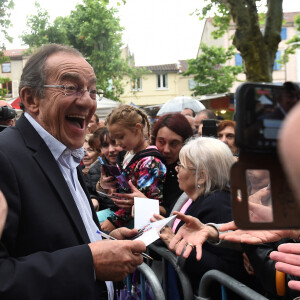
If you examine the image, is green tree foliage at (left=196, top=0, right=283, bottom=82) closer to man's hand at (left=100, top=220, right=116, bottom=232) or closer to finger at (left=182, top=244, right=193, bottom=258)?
man's hand at (left=100, top=220, right=116, bottom=232)

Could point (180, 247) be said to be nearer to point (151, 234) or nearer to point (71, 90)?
point (151, 234)

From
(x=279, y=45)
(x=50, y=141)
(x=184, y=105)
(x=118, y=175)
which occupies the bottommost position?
(x=118, y=175)

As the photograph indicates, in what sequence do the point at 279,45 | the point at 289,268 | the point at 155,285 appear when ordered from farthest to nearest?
the point at 279,45 → the point at 155,285 → the point at 289,268

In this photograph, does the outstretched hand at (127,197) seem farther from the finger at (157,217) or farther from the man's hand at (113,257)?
the man's hand at (113,257)

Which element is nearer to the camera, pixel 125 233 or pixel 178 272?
pixel 125 233

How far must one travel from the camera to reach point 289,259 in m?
1.45

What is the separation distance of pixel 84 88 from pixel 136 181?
137cm

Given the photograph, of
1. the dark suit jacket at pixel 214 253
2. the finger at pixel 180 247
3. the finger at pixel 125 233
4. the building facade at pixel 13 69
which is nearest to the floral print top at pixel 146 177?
the dark suit jacket at pixel 214 253

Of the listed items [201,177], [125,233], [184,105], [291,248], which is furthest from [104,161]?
[184,105]

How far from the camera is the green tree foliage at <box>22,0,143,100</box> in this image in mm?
29688

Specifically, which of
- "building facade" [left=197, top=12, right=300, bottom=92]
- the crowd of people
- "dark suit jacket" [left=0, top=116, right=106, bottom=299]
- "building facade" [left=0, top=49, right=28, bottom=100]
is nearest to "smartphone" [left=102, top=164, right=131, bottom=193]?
the crowd of people

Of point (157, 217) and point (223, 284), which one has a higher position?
point (157, 217)

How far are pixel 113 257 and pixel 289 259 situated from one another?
0.73 metres

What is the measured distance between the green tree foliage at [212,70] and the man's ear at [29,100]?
30788 mm
